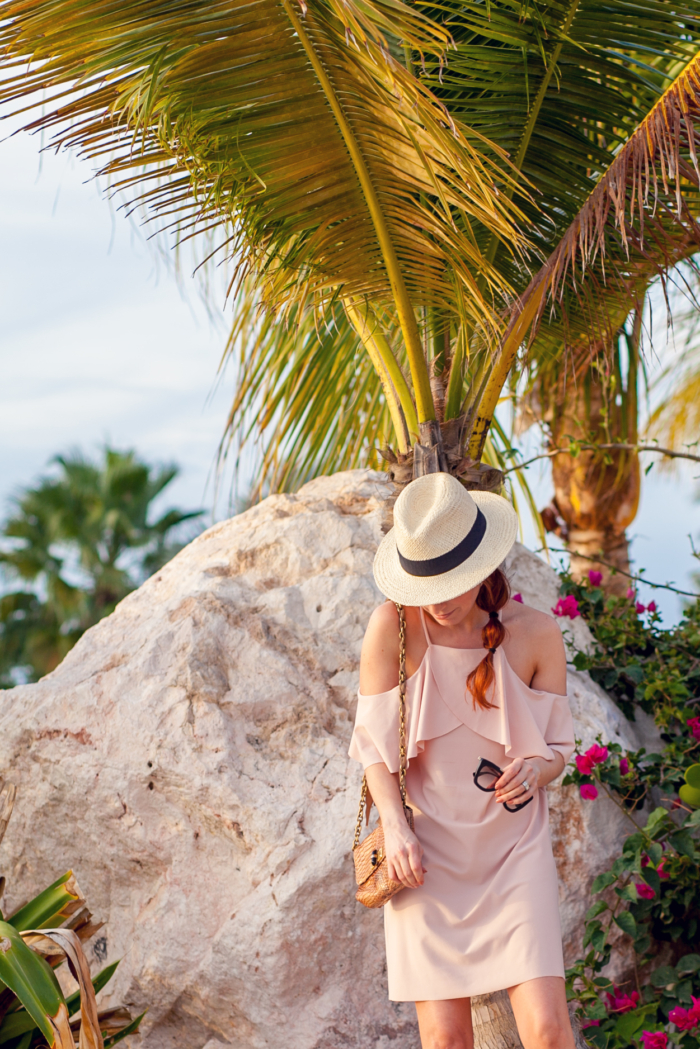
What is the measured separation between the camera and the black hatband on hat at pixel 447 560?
2180 mm

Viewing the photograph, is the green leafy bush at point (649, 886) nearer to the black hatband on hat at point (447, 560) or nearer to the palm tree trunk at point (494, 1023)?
the palm tree trunk at point (494, 1023)

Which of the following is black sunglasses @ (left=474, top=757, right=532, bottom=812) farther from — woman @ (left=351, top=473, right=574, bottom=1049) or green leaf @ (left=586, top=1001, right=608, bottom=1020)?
green leaf @ (left=586, top=1001, right=608, bottom=1020)

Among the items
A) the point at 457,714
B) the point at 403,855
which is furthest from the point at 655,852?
the point at 403,855

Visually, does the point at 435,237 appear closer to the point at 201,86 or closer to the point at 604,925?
the point at 201,86

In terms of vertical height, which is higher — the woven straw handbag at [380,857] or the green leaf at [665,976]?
the woven straw handbag at [380,857]

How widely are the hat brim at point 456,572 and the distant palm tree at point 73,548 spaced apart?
1348 centimetres

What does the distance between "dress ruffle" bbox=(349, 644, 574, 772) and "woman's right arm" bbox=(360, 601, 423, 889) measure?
30 millimetres

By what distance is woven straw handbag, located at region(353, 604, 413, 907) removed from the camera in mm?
2150

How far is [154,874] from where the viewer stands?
3.22 metres

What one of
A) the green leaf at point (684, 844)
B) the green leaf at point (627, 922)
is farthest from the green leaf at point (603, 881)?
the green leaf at point (684, 844)

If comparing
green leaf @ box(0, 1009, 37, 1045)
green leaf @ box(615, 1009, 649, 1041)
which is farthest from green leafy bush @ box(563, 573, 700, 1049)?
green leaf @ box(0, 1009, 37, 1045)

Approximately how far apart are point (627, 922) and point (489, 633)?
1.39m

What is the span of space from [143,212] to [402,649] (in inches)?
86.0

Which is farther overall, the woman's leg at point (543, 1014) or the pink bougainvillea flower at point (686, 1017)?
→ the pink bougainvillea flower at point (686, 1017)
